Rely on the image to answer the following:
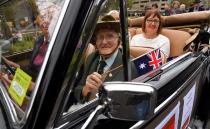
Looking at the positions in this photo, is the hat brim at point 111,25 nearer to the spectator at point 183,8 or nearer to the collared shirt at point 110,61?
the collared shirt at point 110,61

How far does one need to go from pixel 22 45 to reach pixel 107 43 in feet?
1.69

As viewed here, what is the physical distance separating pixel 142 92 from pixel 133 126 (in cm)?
43

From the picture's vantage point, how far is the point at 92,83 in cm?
175

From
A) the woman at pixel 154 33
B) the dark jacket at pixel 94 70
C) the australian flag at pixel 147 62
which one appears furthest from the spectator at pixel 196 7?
the dark jacket at pixel 94 70

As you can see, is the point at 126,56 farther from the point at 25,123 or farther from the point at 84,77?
the point at 25,123

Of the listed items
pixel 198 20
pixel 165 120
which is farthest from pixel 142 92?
pixel 198 20

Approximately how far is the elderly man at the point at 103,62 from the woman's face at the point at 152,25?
1535 millimetres

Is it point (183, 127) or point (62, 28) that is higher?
point (62, 28)

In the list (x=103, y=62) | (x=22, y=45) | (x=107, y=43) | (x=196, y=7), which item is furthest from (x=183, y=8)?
(x=22, y=45)

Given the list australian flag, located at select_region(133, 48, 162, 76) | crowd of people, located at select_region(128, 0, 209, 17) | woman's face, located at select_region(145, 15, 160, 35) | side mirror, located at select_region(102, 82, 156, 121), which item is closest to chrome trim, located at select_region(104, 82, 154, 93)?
side mirror, located at select_region(102, 82, 156, 121)

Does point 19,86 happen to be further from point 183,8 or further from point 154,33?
point 183,8

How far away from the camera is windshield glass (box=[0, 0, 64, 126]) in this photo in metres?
1.50

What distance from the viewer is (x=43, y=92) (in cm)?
142

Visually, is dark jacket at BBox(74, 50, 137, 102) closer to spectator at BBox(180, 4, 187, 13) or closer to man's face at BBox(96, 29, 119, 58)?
man's face at BBox(96, 29, 119, 58)
